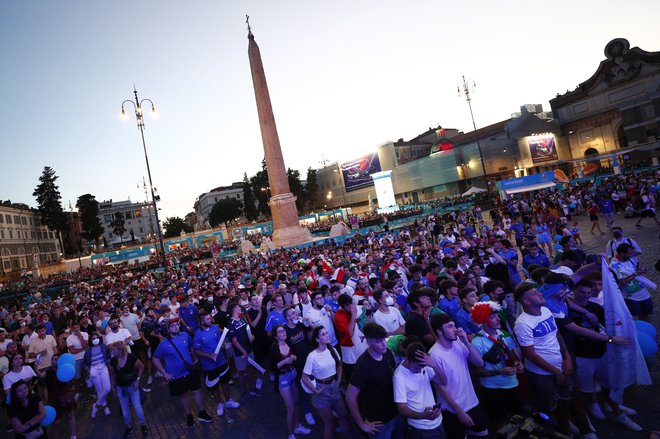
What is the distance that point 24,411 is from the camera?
486cm

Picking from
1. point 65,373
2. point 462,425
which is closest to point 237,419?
point 65,373

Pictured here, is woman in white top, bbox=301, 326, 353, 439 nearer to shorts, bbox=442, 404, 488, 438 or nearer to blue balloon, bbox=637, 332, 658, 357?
shorts, bbox=442, 404, 488, 438

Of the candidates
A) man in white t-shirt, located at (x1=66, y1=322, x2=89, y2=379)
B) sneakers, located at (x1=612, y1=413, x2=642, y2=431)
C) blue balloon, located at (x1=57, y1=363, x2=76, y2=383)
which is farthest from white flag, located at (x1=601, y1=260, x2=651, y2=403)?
man in white t-shirt, located at (x1=66, y1=322, x2=89, y2=379)

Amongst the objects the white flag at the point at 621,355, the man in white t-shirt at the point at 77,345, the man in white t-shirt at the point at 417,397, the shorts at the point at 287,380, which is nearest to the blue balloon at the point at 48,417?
the man in white t-shirt at the point at 77,345

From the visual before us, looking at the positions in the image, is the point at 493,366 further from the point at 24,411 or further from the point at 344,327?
the point at 24,411

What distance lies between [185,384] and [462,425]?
414cm

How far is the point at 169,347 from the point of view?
560cm

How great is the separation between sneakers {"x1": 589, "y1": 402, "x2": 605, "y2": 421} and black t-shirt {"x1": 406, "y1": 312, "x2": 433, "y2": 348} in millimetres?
1914

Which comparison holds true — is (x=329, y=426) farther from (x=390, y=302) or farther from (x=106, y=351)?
(x=106, y=351)

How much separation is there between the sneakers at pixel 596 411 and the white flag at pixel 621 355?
0.99 ft

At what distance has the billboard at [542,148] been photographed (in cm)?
5041

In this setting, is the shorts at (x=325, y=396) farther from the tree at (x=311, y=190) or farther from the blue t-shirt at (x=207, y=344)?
the tree at (x=311, y=190)

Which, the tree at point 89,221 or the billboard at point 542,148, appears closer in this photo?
the billboard at point 542,148

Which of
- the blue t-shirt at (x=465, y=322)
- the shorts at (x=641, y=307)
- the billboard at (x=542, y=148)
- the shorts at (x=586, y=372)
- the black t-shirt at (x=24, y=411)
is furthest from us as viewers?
the billboard at (x=542, y=148)
